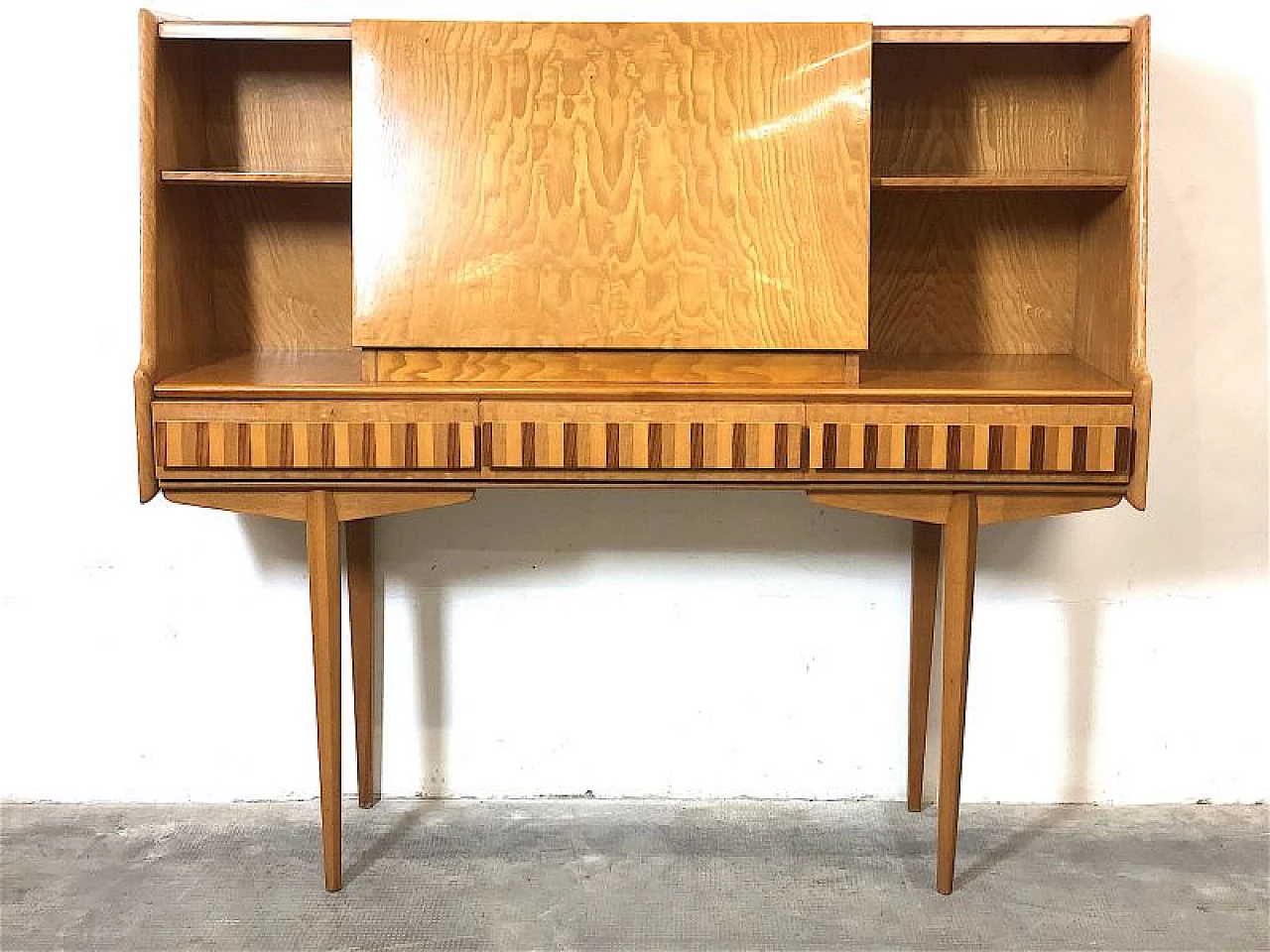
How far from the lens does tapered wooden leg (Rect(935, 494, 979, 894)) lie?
2.69 m

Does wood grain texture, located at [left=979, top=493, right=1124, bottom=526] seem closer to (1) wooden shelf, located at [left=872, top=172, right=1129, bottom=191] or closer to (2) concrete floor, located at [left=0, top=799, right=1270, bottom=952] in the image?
(1) wooden shelf, located at [left=872, top=172, right=1129, bottom=191]

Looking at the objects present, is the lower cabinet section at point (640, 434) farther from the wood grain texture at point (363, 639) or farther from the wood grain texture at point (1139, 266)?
the wood grain texture at point (363, 639)

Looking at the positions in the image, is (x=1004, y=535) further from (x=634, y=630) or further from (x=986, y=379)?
(x=634, y=630)

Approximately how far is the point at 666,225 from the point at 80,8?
4.51ft

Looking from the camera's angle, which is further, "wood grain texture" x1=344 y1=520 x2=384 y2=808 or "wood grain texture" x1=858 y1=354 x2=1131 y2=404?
"wood grain texture" x1=344 y1=520 x2=384 y2=808

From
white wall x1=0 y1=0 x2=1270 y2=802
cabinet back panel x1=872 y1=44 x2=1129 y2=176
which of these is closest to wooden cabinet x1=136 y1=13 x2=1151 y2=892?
cabinet back panel x1=872 y1=44 x2=1129 y2=176

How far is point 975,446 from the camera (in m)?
2.62

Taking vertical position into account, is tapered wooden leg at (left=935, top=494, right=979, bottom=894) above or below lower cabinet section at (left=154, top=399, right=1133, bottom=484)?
below

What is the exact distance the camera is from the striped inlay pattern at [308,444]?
8.59ft

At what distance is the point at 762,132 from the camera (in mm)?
2711

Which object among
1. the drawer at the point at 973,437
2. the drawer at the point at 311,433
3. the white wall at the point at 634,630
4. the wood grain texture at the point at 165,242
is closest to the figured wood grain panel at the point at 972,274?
the white wall at the point at 634,630

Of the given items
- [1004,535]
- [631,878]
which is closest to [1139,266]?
[1004,535]

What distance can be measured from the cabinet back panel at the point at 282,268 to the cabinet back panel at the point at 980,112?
1.17 metres

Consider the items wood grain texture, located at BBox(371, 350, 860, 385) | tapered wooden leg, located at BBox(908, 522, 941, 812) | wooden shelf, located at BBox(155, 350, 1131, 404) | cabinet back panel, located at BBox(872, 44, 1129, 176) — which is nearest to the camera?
wooden shelf, located at BBox(155, 350, 1131, 404)
